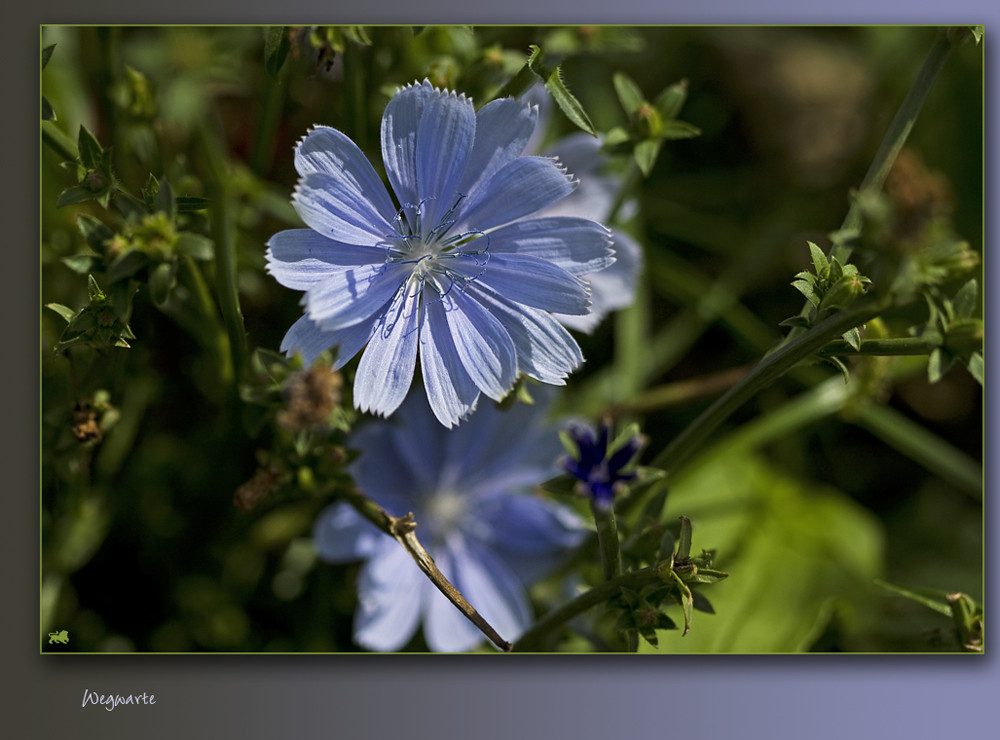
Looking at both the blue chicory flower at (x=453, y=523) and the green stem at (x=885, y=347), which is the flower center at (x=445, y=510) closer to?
the blue chicory flower at (x=453, y=523)

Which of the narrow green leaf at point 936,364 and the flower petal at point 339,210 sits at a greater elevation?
the flower petal at point 339,210

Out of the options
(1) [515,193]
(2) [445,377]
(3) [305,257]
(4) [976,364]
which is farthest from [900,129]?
(3) [305,257]

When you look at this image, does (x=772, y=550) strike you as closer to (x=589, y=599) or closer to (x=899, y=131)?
(x=589, y=599)

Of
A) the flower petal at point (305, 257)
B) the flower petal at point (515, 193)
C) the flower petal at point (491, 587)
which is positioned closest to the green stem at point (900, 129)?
the flower petal at point (515, 193)

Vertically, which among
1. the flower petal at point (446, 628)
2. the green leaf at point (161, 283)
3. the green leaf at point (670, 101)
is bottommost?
the flower petal at point (446, 628)

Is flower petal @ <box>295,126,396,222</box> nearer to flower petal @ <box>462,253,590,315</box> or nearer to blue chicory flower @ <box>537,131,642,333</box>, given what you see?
flower petal @ <box>462,253,590,315</box>
